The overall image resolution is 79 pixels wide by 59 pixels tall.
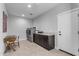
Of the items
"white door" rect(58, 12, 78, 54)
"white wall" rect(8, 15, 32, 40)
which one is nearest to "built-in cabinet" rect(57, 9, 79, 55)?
"white door" rect(58, 12, 78, 54)

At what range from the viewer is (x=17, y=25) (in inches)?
182

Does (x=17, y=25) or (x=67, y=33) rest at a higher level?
(x=17, y=25)

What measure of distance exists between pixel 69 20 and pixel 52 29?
1144 mm

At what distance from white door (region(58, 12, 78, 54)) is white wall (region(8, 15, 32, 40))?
2946mm

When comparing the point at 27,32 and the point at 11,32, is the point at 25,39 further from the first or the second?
the point at 11,32

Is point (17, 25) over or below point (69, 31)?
over

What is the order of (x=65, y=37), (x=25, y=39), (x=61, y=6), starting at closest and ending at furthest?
1. (x=65, y=37)
2. (x=61, y=6)
3. (x=25, y=39)

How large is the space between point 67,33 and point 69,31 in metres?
0.13

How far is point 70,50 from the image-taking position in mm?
2539

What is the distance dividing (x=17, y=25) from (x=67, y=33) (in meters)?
3.47

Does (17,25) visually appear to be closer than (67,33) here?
No

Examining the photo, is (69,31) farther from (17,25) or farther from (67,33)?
(17,25)

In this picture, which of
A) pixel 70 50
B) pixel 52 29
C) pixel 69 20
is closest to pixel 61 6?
pixel 69 20

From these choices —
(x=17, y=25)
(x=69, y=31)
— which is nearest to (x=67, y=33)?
(x=69, y=31)
